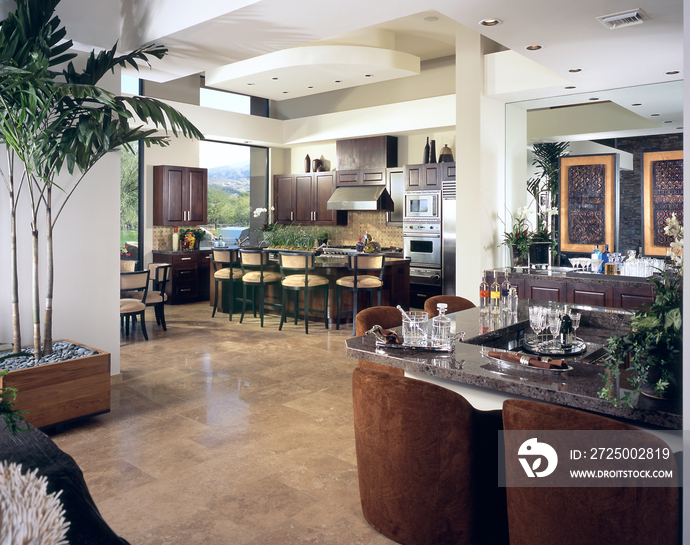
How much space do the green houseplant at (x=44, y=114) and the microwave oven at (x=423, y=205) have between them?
4.91 meters

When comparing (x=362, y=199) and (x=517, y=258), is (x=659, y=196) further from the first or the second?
(x=362, y=199)

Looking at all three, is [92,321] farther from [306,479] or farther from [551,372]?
[551,372]

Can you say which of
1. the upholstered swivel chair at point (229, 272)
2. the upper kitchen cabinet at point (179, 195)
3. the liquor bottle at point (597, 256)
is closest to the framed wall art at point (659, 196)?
the liquor bottle at point (597, 256)

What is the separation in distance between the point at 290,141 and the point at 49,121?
6.69m

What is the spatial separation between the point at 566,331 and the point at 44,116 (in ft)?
10.9

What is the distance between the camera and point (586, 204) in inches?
231

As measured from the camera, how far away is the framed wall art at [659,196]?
5207 mm

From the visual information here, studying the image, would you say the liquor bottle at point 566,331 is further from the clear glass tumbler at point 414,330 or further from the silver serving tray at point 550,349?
the clear glass tumbler at point 414,330

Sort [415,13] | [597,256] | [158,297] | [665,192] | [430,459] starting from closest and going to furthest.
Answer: [430,459], [415,13], [665,192], [597,256], [158,297]

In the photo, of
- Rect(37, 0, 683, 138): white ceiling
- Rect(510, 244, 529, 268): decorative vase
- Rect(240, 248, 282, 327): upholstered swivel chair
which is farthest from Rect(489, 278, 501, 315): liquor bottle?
Rect(240, 248, 282, 327): upholstered swivel chair

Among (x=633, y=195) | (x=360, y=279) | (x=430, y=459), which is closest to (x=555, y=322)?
(x=430, y=459)

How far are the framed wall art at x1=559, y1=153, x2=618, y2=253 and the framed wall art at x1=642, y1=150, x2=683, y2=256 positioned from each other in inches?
11.3

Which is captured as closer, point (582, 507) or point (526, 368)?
point (582, 507)

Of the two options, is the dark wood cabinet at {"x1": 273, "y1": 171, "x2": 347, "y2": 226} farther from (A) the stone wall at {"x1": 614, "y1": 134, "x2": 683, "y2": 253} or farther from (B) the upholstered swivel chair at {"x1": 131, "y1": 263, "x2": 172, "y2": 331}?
(A) the stone wall at {"x1": 614, "y1": 134, "x2": 683, "y2": 253}
